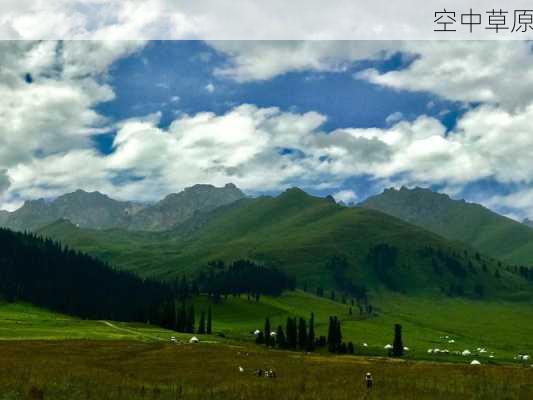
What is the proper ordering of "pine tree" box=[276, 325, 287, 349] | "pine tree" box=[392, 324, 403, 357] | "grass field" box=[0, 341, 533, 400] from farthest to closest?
"pine tree" box=[392, 324, 403, 357], "pine tree" box=[276, 325, 287, 349], "grass field" box=[0, 341, 533, 400]

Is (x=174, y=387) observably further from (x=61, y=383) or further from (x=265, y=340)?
(x=265, y=340)

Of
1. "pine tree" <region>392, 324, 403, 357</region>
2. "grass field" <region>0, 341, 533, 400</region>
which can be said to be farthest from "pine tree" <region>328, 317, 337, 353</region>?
"grass field" <region>0, 341, 533, 400</region>

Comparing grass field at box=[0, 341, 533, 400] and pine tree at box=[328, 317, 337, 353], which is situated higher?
grass field at box=[0, 341, 533, 400]

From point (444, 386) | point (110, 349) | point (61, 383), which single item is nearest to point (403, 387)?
point (444, 386)

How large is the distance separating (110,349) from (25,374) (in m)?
52.1

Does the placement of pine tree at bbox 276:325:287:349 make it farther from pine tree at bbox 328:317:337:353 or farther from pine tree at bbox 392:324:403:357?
pine tree at bbox 392:324:403:357

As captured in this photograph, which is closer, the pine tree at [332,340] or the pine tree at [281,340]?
the pine tree at [332,340]

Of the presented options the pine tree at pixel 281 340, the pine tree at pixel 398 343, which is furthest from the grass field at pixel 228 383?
the pine tree at pixel 398 343

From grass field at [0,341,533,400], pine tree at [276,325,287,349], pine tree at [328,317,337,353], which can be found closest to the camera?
grass field at [0,341,533,400]

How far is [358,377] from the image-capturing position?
64.4 m

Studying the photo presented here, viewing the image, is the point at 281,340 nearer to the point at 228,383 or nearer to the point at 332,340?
the point at 332,340

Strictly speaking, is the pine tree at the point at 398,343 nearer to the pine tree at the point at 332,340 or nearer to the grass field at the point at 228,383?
the pine tree at the point at 332,340

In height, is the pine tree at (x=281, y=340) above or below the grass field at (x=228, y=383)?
below

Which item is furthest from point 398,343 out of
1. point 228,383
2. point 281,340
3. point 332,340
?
point 228,383
